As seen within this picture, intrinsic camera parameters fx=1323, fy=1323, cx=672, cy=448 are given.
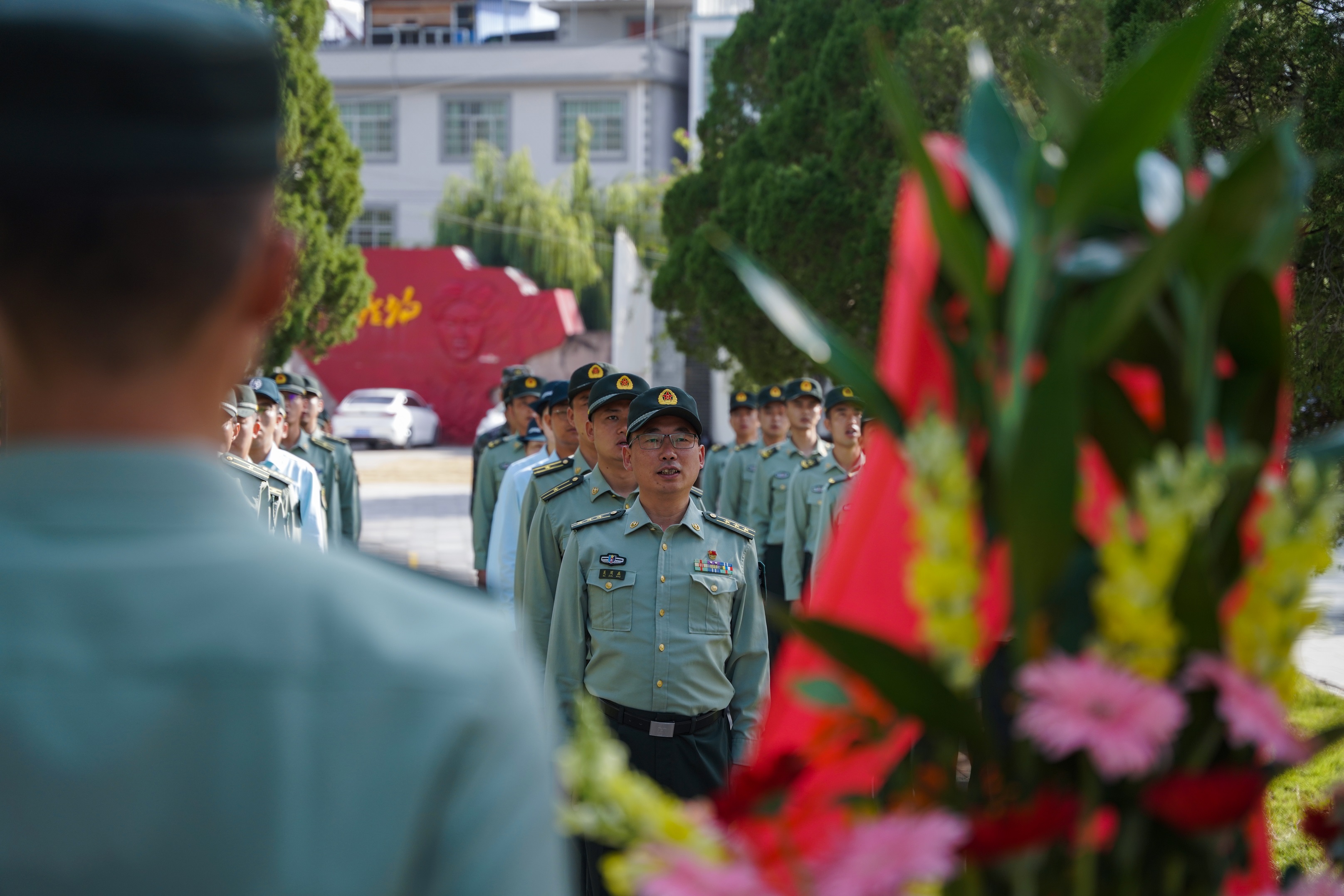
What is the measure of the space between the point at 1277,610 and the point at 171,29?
0.93 m

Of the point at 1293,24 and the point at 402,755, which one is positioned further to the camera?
the point at 1293,24

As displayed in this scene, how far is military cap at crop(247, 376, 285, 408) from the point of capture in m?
6.98

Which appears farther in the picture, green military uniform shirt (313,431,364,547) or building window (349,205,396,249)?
building window (349,205,396,249)

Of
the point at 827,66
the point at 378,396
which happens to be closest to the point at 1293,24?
the point at 827,66

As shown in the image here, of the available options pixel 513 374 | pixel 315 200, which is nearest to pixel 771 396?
pixel 513 374

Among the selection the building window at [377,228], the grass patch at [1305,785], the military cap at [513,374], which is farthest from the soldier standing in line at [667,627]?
the building window at [377,228]

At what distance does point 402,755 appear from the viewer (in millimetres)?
862

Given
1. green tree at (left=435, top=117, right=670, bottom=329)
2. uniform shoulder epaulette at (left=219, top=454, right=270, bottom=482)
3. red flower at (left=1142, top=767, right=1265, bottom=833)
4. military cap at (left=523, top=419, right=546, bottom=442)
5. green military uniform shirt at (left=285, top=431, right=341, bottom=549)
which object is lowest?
green military uniform shirt at (left=285, top=431, right=341, bottom=549)

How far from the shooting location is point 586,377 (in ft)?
20.2

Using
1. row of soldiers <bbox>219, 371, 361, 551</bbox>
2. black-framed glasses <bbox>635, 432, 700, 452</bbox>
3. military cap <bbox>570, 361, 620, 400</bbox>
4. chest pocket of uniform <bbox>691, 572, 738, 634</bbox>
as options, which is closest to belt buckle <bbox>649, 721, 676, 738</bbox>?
chest pocket of uniform <bbox>691, 572, 738, 634</bbox>

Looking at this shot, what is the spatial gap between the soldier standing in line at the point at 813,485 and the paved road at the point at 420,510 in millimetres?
4202

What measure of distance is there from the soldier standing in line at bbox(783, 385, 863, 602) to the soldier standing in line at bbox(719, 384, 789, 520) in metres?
1.49

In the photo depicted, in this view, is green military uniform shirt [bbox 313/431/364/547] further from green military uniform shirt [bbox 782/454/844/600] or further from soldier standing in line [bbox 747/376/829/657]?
green military uniform shirt [bbox 782/454/844/600]

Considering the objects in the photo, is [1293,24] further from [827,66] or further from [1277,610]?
[827,66]
